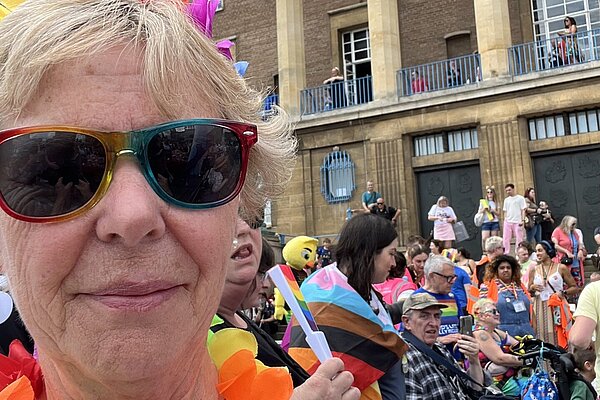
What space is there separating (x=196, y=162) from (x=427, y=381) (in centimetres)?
295

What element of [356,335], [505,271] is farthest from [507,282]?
[356,335]

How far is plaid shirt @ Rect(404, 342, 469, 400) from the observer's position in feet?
11.4

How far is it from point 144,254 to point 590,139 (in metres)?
15.6

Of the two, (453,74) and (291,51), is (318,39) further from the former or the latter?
(453,74)

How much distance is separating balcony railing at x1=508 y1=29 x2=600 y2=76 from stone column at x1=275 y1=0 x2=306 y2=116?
659cm

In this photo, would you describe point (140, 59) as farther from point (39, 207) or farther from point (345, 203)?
point (345, 203)

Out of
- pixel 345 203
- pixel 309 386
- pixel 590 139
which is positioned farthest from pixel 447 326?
pixel 345 203

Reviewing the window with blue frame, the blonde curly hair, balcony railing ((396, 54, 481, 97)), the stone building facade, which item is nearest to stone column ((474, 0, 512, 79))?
the stone building facade

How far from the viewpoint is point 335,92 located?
62.1 feet

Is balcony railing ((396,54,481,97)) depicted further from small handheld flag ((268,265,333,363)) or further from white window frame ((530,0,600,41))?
small handheld flag ((268,265,333,363))

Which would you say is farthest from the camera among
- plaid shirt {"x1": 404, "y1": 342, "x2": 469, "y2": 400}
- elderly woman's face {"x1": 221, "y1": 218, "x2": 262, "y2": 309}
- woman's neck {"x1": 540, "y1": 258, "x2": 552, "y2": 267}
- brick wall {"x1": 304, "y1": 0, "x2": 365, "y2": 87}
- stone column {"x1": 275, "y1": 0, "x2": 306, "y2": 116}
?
brick wall {"x1": 304, "y1": 0, "x2": 365, "y2": 87}

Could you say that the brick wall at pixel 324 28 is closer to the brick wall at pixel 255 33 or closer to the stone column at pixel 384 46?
the brick wall at pixel 255 33

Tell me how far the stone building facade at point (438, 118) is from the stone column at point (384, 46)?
0.03 meters

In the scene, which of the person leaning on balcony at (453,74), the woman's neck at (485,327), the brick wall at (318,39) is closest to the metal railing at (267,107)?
the woman's neck at (485,327)
